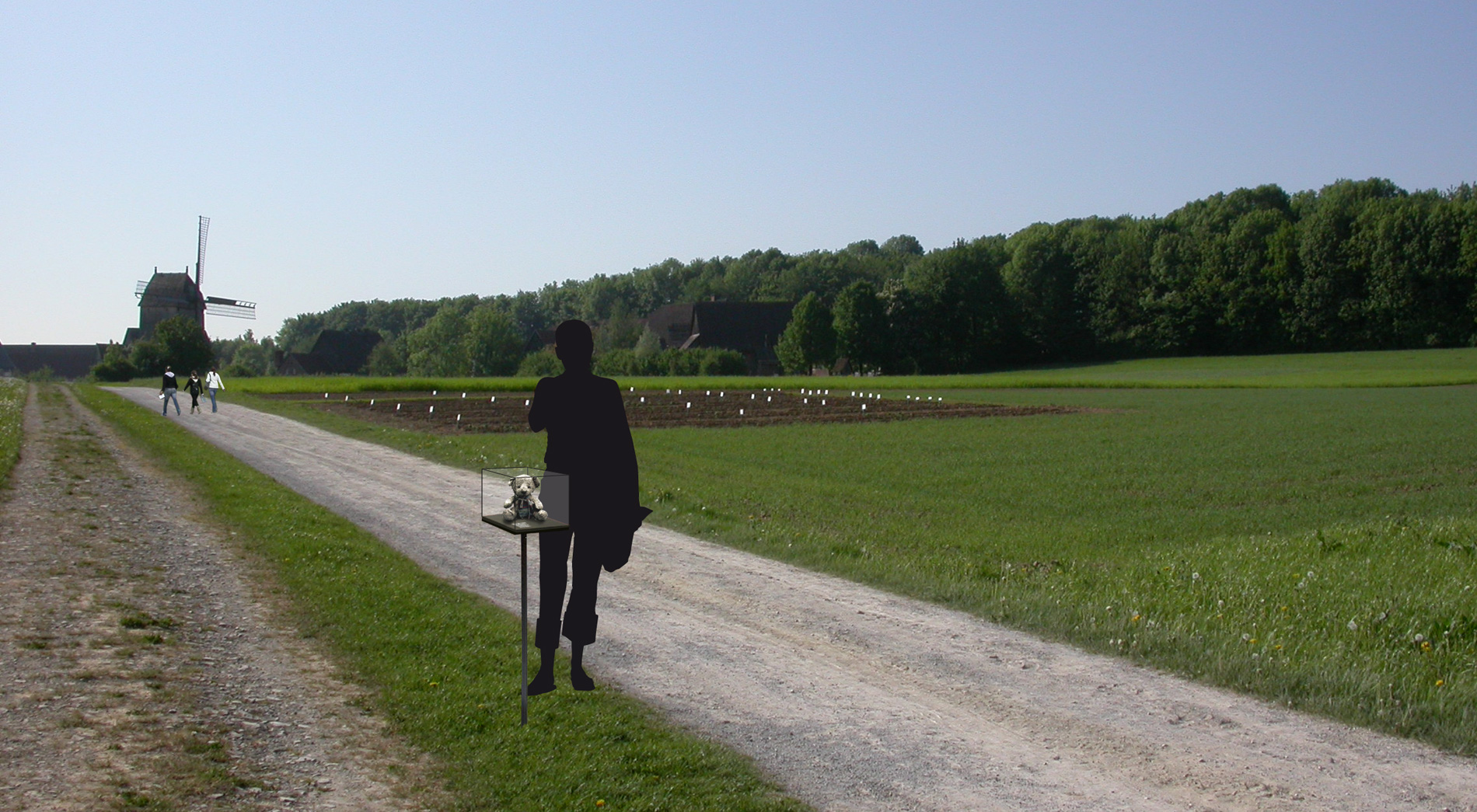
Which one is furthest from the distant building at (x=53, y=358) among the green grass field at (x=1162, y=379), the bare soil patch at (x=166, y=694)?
the bare soil patch at (x=166, y=694)

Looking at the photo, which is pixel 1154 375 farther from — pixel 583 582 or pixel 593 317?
pixel 583 582

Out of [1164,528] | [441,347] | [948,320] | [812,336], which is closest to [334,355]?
[441,347]

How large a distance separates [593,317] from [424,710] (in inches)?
5402

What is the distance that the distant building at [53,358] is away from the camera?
136 meters

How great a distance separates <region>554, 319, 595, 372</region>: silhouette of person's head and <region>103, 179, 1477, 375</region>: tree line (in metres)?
73.6

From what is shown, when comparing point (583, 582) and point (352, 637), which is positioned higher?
point (583, 582)

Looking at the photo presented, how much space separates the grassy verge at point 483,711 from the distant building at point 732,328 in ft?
337

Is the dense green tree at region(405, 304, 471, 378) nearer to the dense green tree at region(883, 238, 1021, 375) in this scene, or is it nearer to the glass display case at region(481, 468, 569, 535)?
the dense green tree at region(883, 238, 1021, 375)

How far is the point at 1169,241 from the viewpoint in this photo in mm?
107500

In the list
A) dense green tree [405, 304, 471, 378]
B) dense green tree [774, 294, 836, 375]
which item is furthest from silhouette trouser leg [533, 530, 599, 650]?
dense green tree [774, 294, 836, 375]

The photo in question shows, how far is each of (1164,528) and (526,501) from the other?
13.8 m

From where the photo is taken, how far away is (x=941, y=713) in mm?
6809

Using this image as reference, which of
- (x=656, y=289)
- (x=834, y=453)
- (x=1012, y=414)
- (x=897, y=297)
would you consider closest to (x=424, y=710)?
(x=834, y=453)

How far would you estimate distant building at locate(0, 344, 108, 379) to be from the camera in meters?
136
